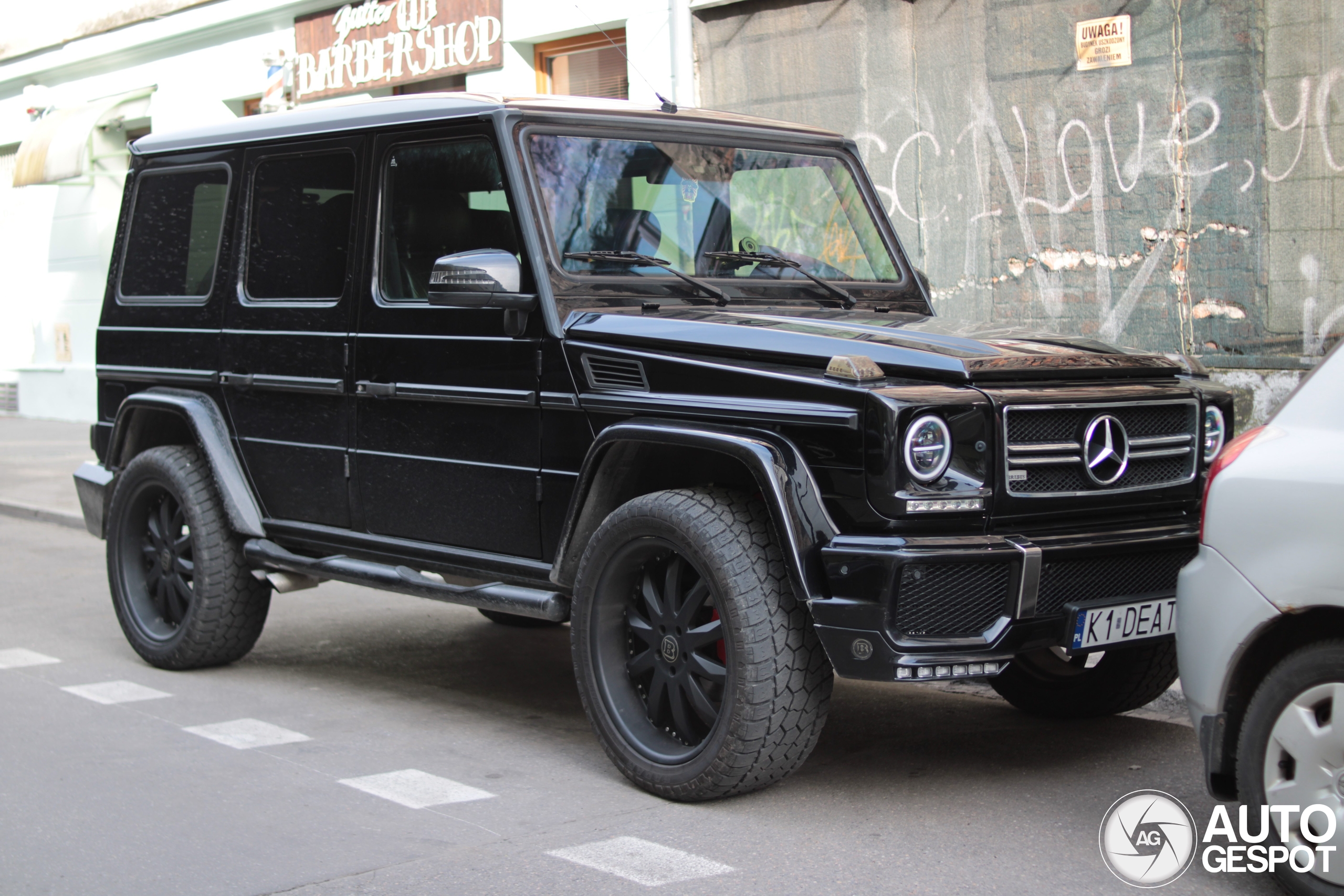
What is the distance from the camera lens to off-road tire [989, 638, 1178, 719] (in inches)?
196

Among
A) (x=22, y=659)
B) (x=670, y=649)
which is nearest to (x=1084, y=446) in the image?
(x=670, y=649)

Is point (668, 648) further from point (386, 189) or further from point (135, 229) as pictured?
point (135, 229)

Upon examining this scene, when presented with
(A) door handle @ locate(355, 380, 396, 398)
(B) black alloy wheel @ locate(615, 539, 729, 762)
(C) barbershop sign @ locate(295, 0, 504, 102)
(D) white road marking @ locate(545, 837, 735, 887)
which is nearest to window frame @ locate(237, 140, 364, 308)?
(A) door handle @ locate(355, 380, 396, 398)

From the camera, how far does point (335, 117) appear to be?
569cm

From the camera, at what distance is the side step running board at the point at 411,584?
16.0 ft

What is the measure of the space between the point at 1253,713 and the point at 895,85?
7.98 metres

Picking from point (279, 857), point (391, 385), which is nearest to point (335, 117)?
point (391, 385)

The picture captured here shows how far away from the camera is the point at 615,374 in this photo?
4633 mm

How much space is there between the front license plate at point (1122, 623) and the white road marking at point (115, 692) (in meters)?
A: 3.67

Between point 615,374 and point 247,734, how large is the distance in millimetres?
1987

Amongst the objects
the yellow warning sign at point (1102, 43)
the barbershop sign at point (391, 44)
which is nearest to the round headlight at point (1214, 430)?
the yellow warning sign at point (1102, 43)

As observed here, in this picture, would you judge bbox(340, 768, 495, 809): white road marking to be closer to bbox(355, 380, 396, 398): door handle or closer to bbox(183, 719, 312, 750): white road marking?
bbox(183, 719, 312, 750): white road marking

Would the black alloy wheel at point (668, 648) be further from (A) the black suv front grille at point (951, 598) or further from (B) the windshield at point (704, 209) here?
(B) the windshield at point (704, 209)

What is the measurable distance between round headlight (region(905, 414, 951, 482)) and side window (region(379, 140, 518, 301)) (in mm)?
1682
